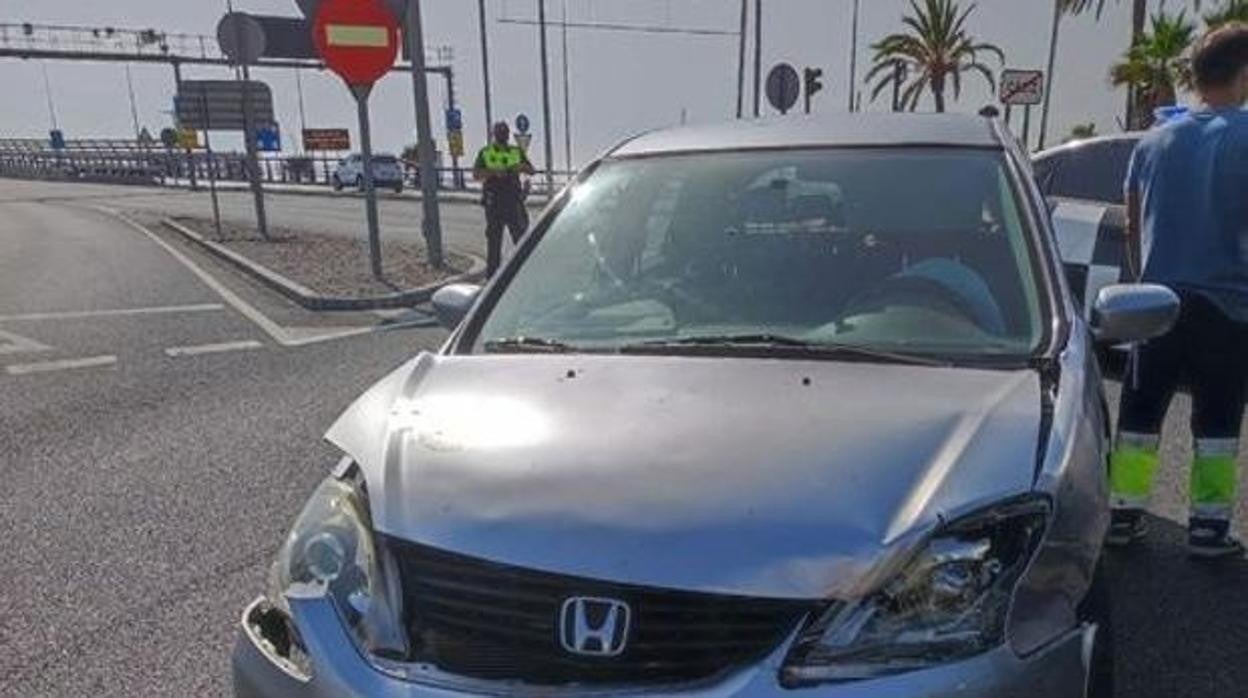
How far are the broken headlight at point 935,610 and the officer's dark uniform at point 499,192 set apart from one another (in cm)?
1100

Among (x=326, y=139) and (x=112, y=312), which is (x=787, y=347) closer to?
(x=112, y=312)

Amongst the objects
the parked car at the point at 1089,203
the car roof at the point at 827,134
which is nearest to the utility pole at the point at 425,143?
the parked car at the point at 1089,203

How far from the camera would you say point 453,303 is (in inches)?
135

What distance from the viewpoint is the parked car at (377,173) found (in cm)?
4019

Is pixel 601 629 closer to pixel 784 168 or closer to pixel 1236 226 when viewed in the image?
pixel 784 168

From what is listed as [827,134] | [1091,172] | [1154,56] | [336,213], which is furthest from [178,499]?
[1154,56]

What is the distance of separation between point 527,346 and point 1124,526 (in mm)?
2637

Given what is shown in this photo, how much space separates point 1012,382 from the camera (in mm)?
2279

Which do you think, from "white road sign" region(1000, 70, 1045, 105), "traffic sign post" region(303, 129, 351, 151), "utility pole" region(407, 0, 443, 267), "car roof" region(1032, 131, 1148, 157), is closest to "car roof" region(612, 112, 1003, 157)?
"car roof" region(1032, 131, 1148, 157)

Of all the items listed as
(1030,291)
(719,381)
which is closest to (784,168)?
(1030,291)

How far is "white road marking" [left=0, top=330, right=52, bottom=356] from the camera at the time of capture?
8336mm

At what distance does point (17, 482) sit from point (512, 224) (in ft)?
26.8

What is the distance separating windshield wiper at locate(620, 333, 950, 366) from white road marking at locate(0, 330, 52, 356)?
7.45 metres

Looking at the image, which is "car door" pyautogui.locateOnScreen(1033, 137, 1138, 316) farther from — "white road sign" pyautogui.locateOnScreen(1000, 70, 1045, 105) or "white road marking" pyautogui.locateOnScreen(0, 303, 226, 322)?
"white road sign" pyautogui.locateOnScreen(1000, 70, 1045, 105)
